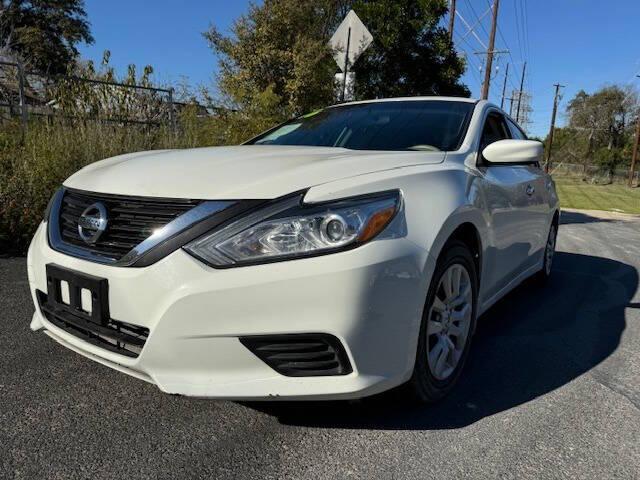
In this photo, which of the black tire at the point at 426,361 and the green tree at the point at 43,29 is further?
the green tree at the point at 43,29

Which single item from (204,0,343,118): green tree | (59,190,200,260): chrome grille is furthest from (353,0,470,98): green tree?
(59,190,200,260): chrome grille

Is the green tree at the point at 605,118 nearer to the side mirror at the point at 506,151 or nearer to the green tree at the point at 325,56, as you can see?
the green tree at the point at 325,56

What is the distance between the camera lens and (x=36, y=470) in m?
1.90

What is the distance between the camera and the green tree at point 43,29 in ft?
113

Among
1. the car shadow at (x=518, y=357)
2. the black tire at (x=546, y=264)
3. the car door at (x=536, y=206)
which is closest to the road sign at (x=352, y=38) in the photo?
the car door at (x=536, y=206)

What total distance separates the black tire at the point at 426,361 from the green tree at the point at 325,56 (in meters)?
7.12

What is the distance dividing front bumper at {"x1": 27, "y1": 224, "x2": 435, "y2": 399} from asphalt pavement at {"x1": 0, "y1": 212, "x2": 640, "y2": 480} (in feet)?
0.95

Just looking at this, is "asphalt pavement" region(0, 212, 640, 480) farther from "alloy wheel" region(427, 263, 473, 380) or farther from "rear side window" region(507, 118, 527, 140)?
"rear side window" region(507, 118, 527, 140)

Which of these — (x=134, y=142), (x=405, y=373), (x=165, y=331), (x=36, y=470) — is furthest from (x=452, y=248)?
(x=134, y=142)

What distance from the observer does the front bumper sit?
6.04ft

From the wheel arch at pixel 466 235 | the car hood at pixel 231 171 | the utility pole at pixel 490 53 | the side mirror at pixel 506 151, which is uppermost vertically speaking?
the utility pole at pixel 490 53

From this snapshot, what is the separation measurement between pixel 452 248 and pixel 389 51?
31.8ft

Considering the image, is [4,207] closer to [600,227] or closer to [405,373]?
[405,373]

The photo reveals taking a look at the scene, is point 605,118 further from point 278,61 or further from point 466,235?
point 466,235
